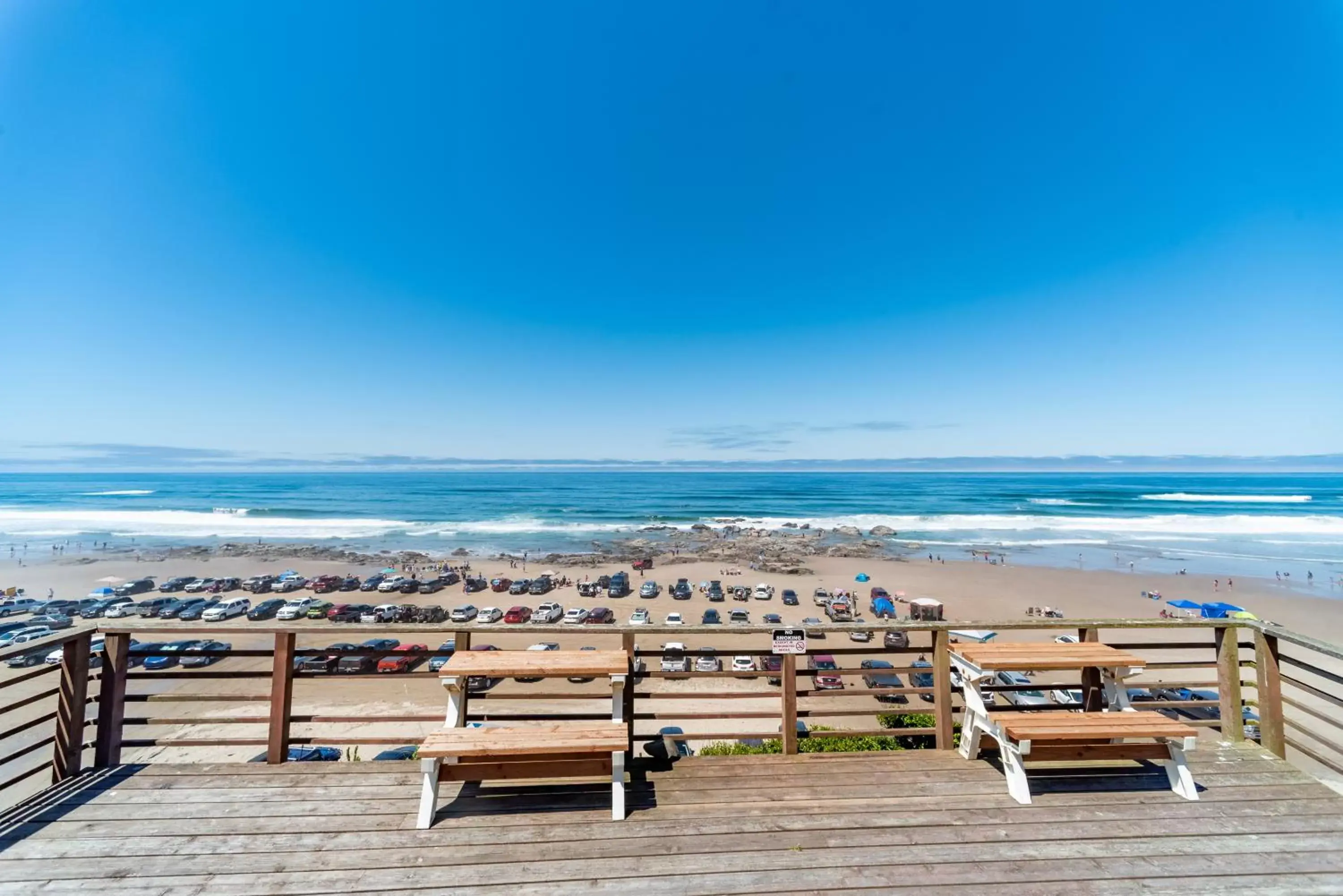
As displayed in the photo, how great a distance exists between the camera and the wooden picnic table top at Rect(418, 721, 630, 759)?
306cm

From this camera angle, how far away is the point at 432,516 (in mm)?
51188

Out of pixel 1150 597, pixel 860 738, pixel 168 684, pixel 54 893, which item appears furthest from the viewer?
pixel 1150 597

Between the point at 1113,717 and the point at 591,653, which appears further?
the point at 591,653

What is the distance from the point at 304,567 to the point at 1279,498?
91.1 meters

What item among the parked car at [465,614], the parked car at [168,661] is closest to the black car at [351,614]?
the parked car at [465,614]

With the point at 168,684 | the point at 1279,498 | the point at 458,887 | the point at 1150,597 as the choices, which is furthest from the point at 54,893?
the point at 1279,498

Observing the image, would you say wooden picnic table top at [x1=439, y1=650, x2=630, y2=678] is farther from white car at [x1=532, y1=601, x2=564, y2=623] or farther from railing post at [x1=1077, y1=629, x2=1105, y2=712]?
white car at [x1=532, y1=601, x2=564, y2=623]

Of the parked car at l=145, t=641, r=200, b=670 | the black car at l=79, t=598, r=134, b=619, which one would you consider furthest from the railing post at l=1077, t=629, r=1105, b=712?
the black car at l=79, t=598, r=134, b=619

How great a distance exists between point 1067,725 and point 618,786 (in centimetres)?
281

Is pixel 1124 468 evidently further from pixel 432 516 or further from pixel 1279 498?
pixel 432 516

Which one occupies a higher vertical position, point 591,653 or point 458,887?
point 591,653

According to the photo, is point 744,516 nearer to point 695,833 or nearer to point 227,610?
point 227,610

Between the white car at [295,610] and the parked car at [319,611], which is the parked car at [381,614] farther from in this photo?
the white car at [295,610]

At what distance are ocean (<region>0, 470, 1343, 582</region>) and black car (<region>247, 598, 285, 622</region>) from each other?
12806 millimetres
